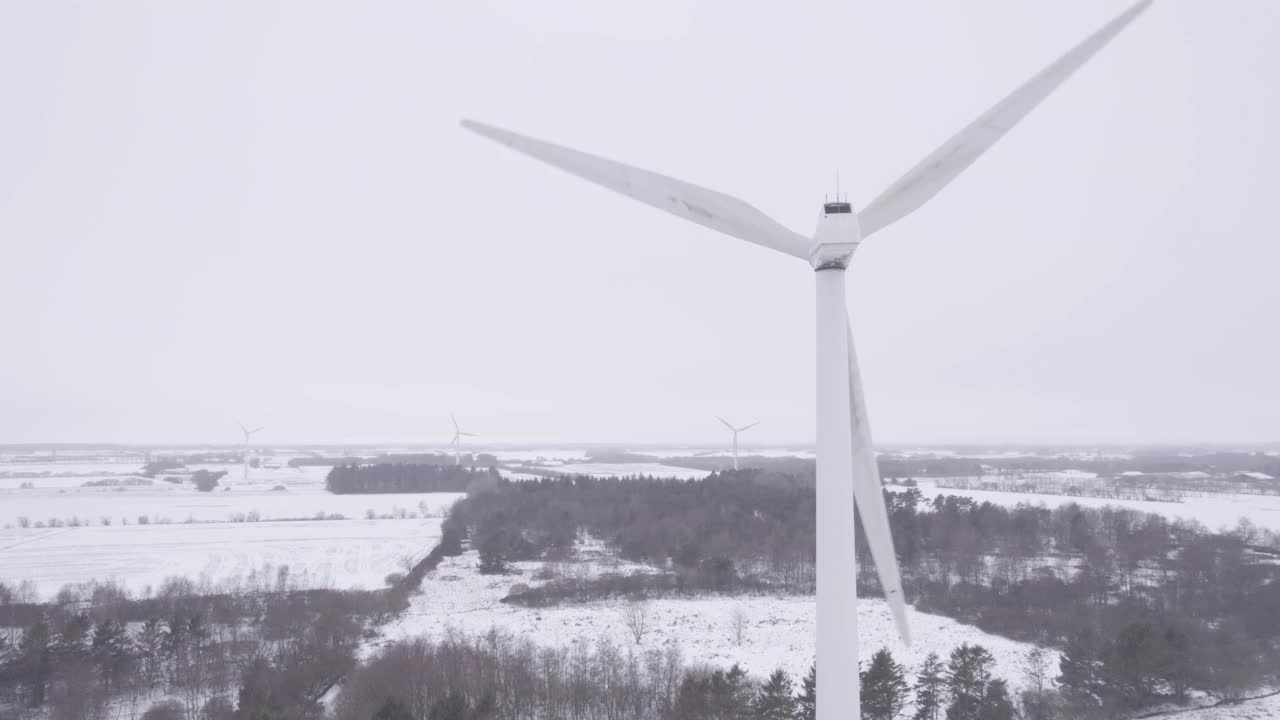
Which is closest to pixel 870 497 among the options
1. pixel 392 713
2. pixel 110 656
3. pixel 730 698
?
pixel 730 698

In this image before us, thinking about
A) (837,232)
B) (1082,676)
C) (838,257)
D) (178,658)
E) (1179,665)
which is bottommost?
(178,658)

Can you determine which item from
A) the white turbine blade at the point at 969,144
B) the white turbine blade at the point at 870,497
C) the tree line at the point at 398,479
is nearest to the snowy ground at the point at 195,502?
the tree line at the point at 398,479

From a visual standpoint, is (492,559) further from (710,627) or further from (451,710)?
(451,710)

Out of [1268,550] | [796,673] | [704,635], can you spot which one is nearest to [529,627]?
[704,635]

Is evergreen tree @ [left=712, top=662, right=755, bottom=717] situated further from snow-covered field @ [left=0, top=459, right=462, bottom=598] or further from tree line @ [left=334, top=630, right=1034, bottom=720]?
snow-covered field @ [left=0, top=459, right=462, bottom=598]

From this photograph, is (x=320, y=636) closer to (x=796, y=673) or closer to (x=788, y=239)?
(x=796, y=673)

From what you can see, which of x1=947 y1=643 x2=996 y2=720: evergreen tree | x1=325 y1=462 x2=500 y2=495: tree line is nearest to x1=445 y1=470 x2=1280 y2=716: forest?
x1=947 y1=643 x2=996 y2=720: evergreen tree

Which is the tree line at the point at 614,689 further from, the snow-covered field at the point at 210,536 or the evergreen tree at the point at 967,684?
the snow-covered field at the point at 210,536

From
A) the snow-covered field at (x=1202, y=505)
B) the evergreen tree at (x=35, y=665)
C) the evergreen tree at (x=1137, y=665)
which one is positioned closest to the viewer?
the evergreen tree at (x=1137, y=665)
